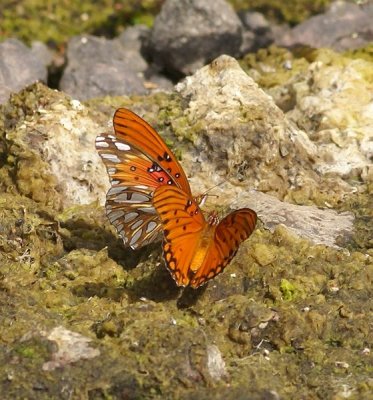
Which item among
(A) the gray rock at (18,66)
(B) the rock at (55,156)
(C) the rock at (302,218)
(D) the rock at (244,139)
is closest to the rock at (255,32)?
(A) the gray rock at (18,66)

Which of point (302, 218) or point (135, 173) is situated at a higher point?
point (135, 173)

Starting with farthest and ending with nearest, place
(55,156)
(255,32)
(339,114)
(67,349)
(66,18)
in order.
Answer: (66,18) → (255,32) → (339,114) → (55,156) → (67,349)

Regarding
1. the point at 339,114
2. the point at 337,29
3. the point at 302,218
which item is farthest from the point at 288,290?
the point at 337,29

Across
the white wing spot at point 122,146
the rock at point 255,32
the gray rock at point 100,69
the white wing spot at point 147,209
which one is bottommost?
the gray rock at point 100,69

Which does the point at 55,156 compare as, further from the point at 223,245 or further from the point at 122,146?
the point at 223,245

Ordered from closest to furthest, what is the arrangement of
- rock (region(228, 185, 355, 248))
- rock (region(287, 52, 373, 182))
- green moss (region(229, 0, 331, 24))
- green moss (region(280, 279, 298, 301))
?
1. green moss (region(280, 279, 298, 301))
2. rock (region(228, 185, 355, 248))
3. rock (region(287, 52, 373, 182))
4. green moss (region(229, 0, 331, 24))

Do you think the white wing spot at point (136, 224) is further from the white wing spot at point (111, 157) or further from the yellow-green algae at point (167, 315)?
the white wing spot at point (111, 157)

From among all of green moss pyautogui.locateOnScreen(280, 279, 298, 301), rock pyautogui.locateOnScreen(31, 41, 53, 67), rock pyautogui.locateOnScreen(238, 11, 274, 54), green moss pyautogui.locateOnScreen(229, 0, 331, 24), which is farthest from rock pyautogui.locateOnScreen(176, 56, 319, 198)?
green moss pyautogui.locateOnScreen(229, 0, 331, 24)

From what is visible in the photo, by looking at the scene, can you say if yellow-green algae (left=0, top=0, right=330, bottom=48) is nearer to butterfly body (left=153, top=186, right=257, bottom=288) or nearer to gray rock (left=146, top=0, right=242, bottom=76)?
gray rock (left=146, top=0, right=242, bottom=76)
